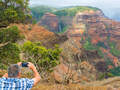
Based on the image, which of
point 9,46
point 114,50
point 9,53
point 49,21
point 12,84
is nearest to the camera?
point 12,84

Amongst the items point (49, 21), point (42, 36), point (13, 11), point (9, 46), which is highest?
point (13, 11)

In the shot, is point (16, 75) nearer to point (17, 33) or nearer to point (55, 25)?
point (17, 33)

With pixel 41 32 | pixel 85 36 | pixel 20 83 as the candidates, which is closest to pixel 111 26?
pixel 85 36

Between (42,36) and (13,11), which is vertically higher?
(13,11)

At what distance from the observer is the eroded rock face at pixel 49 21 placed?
123 m

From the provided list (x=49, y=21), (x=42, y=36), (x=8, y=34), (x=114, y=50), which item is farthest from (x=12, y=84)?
(x=49, y=21)

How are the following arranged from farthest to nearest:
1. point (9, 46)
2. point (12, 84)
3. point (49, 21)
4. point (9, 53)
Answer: point (49, 21)
point (9, 46)
point (9, 53)
point (12, 84)

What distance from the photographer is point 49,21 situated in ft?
405

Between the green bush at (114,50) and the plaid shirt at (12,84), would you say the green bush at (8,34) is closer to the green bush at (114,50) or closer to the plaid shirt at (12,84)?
the plaid shirt at (12,84)

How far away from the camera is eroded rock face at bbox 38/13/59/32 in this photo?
123000 mm

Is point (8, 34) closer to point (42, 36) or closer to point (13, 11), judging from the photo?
point (13, 11)

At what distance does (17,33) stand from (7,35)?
25.4 inches

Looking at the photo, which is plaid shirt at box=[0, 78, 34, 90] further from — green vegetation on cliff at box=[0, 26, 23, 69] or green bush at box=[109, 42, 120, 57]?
green bush at box=[109, 42, 120, 57]

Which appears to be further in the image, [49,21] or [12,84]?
[49,21]
